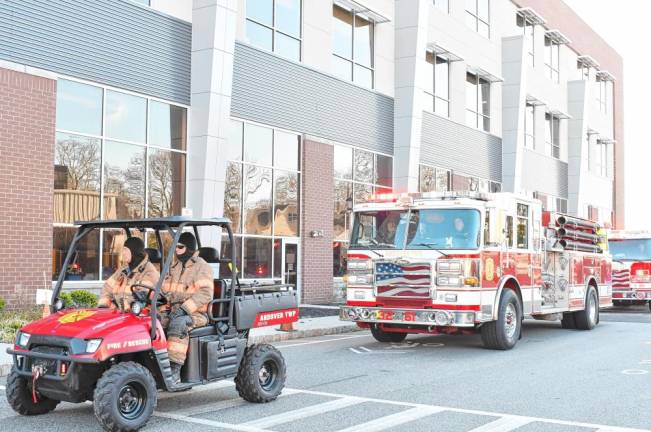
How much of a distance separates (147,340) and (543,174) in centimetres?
3620

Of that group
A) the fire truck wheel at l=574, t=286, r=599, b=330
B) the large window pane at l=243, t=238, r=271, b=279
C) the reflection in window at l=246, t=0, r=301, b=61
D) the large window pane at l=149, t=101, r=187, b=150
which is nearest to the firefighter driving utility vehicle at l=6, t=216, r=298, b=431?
the fire truck wheel at l=574, t=286, r=599, b=330

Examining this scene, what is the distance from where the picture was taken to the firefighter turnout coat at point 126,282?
757 cm

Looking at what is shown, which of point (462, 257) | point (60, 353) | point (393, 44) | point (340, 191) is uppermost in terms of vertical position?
point (393, 44)

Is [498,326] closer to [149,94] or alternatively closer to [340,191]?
[149,94]

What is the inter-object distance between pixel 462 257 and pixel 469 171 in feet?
69.4

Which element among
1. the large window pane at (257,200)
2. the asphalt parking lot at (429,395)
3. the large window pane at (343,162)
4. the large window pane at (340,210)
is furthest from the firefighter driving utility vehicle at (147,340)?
the large window pane at (343,162)

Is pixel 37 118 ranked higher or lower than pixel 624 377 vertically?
higher

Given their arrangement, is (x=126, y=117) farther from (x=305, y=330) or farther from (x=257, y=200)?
(x=305, y=330)

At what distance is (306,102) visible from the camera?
23766 mm

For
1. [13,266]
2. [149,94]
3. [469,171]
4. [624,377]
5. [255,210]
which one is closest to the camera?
[624,377]

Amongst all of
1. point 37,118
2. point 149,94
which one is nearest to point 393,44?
point 149,94

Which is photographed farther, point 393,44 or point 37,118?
point 393,44

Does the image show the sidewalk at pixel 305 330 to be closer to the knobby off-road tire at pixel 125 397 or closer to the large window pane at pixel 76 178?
the large window pane at pixel 76 178

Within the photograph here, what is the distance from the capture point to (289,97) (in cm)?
2314
